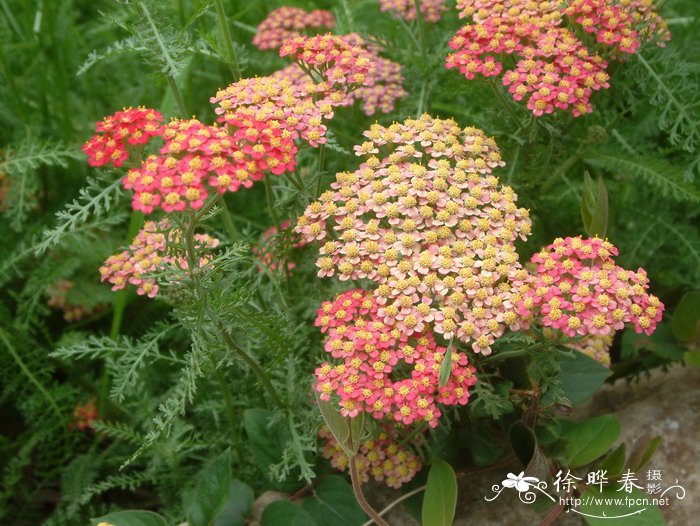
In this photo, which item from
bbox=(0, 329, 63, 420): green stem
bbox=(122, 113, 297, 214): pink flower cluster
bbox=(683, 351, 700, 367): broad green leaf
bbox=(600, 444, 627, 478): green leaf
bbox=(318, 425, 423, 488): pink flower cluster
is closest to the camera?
bbox=(122, 113, 297, 214): pink flower cluster

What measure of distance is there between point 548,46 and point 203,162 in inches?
32.4

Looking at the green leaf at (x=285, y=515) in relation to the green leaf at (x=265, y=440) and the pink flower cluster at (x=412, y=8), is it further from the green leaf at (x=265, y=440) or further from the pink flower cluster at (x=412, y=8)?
the pink flower cluster at (x=412, y=8)

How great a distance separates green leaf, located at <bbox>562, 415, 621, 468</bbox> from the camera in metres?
1.48

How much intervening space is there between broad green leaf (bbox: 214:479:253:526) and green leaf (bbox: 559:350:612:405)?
71 centimetres

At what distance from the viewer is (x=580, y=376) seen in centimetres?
154

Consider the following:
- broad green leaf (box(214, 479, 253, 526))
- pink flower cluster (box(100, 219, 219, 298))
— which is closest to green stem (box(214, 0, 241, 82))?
pink flower cluster (box(100, 219, 219, 298))

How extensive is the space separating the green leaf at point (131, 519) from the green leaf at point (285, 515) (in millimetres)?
210

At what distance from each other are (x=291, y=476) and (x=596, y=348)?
0.77 meters

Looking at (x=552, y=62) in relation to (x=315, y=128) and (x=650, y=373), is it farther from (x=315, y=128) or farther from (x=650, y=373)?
(x=650, y=373)

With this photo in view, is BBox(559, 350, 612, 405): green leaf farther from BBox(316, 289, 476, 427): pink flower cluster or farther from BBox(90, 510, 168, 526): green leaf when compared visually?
BBox(90, 510, 168, 526): green leaf

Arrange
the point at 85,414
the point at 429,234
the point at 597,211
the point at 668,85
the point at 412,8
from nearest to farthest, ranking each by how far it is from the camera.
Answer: the point at 429,234 < the point at 597,211 < the point at 668,85 < the point at 85,414 < the point at 412,8

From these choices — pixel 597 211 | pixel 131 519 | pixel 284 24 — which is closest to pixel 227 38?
pixel 284 24

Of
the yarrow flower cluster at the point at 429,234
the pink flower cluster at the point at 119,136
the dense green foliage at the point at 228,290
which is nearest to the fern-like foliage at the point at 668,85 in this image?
the dense green foliage at the point at 228,290

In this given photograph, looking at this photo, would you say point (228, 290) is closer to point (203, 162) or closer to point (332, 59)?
point (203, 162)
